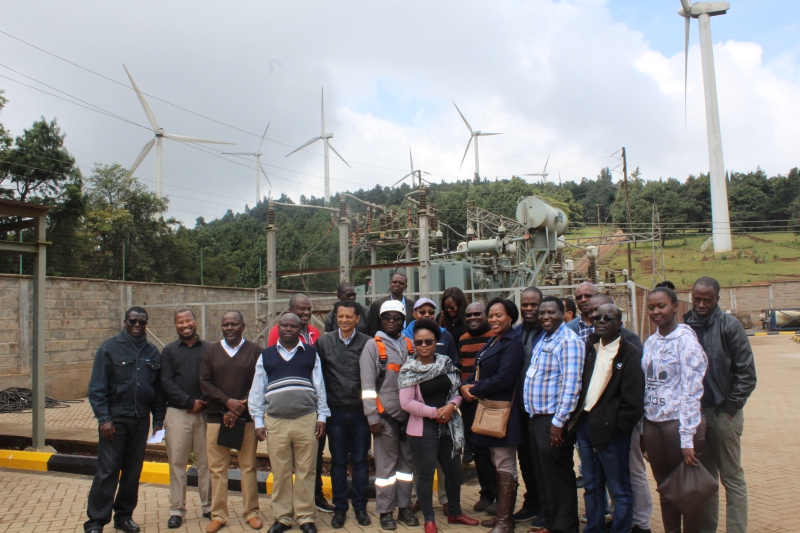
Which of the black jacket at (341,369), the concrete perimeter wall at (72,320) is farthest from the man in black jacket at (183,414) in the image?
the concrete perimeter wall at (72,320)

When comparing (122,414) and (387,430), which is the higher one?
(122,414)

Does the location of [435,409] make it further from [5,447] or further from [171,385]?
[5,447]

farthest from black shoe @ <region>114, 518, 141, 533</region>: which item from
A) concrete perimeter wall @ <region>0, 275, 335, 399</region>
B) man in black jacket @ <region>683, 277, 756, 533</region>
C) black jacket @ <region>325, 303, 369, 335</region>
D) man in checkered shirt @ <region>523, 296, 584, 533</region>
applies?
concrete perimeter wall @ <region>0, 275, 335, 399</region>

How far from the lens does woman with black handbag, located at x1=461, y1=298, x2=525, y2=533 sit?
468 centimetres

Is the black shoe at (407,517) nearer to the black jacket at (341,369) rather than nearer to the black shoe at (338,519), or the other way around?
the black shoe at (338,519)

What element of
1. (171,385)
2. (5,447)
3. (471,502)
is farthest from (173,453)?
(5,447)

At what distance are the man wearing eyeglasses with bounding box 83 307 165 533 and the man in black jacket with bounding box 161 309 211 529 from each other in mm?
126

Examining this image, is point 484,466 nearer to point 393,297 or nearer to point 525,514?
point 525,514

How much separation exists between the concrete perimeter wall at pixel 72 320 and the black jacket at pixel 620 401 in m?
7.98

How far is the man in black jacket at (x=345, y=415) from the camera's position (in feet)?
16.8

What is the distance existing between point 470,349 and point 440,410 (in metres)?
0.81

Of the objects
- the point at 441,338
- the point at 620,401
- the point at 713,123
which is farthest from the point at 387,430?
the point at 713,123

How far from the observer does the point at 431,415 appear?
484 cm

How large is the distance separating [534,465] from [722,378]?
1542 mm
